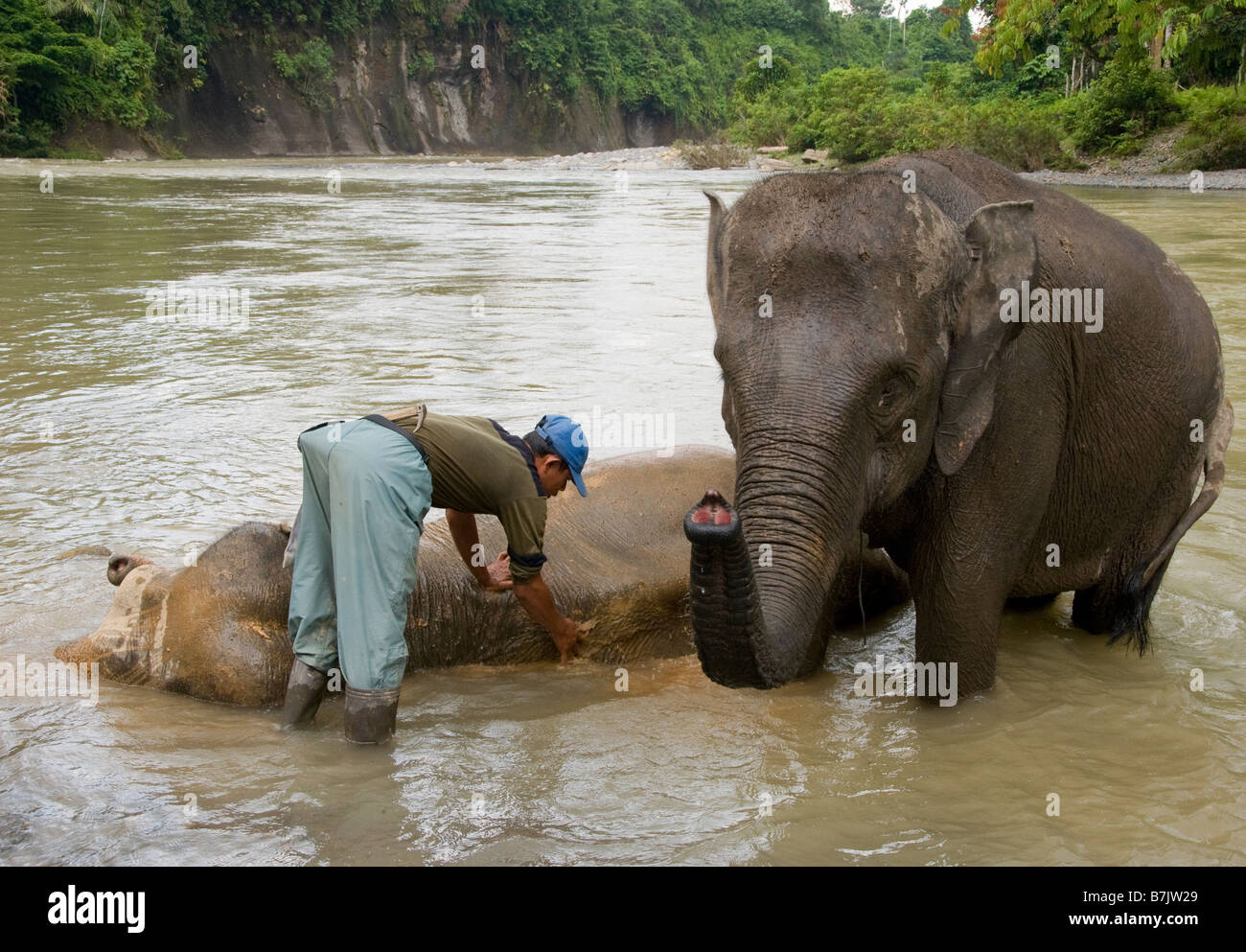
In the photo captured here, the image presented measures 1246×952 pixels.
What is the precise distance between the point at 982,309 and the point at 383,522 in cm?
218

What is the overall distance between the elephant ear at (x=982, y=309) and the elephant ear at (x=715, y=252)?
0.84 metres

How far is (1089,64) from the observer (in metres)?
50.4

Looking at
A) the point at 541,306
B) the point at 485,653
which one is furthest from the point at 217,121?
the point at 485,653

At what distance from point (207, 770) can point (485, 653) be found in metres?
1.42

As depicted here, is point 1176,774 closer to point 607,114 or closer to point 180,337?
point 180,337

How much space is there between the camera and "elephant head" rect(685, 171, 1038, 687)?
3.98 m

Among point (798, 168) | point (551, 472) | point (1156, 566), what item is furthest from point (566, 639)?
point (798, 168)

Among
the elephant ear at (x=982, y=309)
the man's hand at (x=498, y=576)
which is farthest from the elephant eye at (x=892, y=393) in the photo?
the man's hand at (x=498, y=576)

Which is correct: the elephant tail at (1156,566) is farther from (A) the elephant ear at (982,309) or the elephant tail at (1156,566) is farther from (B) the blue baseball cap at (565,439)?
(B) the blue baseball cap at (565,439)

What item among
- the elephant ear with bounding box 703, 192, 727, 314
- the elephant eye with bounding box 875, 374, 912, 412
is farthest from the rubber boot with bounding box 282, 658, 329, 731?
the elephant eye with bounding box 875, 374, 912, 412

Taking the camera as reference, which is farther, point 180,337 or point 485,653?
point 180,337

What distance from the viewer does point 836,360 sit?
4.09 metres

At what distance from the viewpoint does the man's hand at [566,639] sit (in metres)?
5.46

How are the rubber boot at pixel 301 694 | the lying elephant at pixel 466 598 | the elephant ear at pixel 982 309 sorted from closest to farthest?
1. the elephant ear at pixel 982 309
2. the rubber boot at pixel 301 694
3. the lying elephant at pixel 466 598
